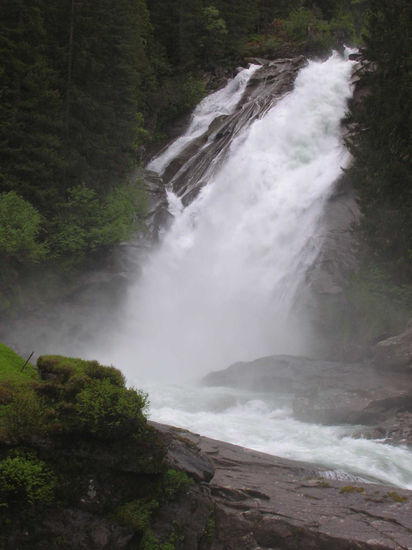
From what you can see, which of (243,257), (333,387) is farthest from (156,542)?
(243,257)

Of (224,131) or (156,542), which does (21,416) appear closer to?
(156,542)

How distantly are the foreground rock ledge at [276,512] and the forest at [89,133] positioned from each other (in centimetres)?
1125

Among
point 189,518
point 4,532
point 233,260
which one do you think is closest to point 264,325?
point 233,260

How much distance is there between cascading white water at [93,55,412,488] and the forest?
3.16 m

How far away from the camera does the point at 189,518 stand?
5.27m

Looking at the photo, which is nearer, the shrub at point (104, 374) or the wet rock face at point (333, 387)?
the shrub at point (104, 374)

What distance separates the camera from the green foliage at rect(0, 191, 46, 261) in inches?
624

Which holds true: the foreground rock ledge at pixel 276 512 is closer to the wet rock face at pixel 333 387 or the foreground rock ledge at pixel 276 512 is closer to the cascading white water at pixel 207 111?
the wet rock face at pixel 333 387

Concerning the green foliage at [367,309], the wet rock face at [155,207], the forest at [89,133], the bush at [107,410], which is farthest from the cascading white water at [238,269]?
the bush at [107,410]

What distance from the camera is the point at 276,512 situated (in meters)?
5.62

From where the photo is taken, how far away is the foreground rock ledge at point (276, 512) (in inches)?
206

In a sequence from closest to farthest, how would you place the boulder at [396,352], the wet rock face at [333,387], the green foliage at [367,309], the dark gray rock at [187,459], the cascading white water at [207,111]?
1. the dark gray rock at [187,459]
2. the wet rock face at [333,387]
3. the boulder at [396,352]
4. the green foliage at [367,309]
5. the cascading white water at [207,111]

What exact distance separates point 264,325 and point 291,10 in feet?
110

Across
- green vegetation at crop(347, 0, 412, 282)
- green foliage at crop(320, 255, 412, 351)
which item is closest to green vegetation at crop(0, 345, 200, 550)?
green foliage at crop(320, 255, 412, 351)
